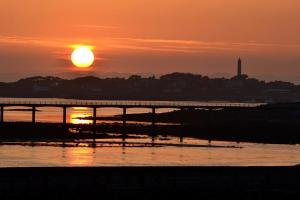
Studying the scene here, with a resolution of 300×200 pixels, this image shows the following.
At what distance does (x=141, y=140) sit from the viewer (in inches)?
3211
